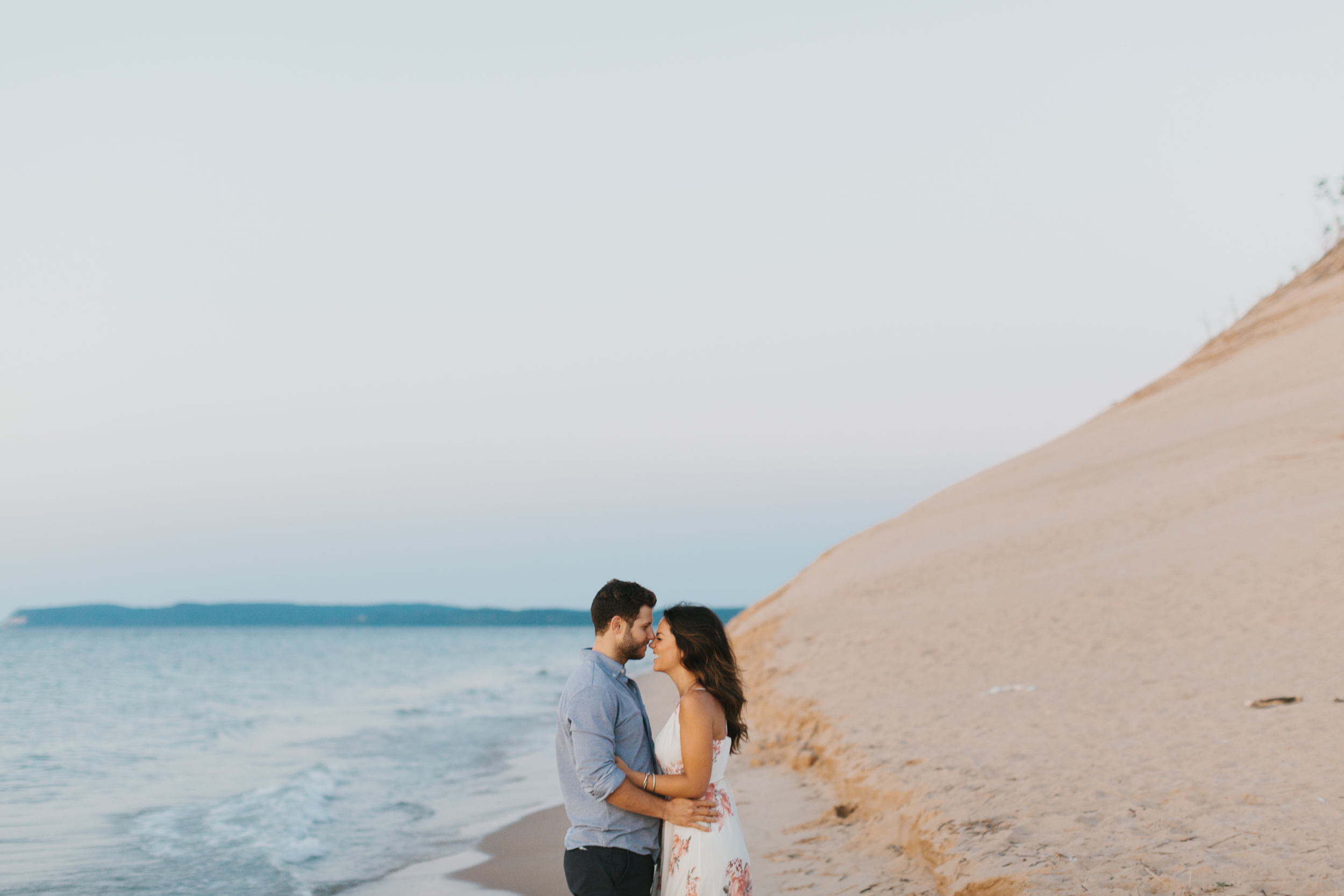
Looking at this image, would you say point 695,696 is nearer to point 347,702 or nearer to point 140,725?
point 140,725

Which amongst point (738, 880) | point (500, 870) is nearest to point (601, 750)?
point (738, 880)

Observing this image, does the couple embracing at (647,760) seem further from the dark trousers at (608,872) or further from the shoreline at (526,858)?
the shoreline at (526,858)

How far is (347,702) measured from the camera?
3119 cm

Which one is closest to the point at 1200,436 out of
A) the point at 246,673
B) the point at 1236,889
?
the point at 1236,889

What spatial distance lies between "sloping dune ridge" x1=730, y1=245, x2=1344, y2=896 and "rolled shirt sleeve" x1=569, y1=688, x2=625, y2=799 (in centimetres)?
276

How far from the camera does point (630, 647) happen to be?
3430mm

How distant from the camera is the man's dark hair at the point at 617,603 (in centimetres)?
340

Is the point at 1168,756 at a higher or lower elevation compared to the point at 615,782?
lower

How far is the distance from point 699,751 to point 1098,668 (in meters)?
8.85

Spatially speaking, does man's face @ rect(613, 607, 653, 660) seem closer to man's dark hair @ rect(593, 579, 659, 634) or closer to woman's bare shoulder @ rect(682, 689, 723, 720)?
man's dark hair @ rect(593, 579, 659, 634)

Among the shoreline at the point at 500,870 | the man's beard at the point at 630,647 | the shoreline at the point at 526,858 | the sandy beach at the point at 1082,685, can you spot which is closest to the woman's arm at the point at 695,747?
the man's beard at the point at 630,647

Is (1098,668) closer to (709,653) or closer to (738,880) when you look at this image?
(738,880)

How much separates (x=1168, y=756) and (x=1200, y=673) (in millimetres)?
3072

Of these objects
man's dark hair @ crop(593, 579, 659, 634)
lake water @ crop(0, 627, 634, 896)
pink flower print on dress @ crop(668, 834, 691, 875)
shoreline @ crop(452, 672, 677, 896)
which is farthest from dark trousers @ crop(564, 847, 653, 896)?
lake water @ crop(0, 627, 634, 896)
